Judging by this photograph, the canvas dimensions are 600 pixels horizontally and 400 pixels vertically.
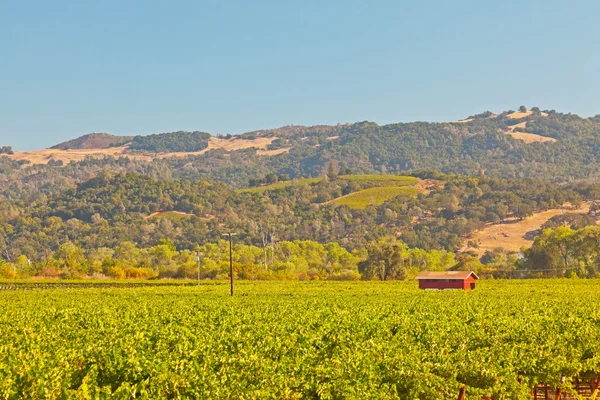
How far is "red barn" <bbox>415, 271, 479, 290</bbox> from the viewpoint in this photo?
105 meters

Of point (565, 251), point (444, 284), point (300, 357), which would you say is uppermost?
point (300, 357)

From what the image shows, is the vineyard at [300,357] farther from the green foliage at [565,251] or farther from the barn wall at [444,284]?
the green foliage at [565,251]

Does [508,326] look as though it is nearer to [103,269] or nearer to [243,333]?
[243,333]

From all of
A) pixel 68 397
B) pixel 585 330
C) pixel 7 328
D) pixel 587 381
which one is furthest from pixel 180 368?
pixel 587 381

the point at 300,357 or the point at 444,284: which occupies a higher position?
the point at 300,357

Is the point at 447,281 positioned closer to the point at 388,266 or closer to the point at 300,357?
the point at 388,266

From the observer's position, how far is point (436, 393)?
2372 centimetres

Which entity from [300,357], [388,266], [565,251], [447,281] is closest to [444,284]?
[447,281]

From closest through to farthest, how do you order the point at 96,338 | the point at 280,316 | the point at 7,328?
the point at 96,338, the point at 7,328, the point at 280,316

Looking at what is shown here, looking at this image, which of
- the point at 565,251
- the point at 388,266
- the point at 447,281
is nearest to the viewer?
the point at 447,281

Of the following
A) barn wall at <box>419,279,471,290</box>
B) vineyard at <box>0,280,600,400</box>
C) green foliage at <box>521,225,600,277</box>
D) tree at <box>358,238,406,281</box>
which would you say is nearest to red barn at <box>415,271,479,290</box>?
barn wall at <box>419,279,471,290</box>

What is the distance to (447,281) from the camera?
347ft

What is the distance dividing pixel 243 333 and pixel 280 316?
31.8 feet

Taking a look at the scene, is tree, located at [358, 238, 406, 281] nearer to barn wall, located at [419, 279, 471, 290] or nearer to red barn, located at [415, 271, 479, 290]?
red barn, located at [415, 271, 479, 290]
